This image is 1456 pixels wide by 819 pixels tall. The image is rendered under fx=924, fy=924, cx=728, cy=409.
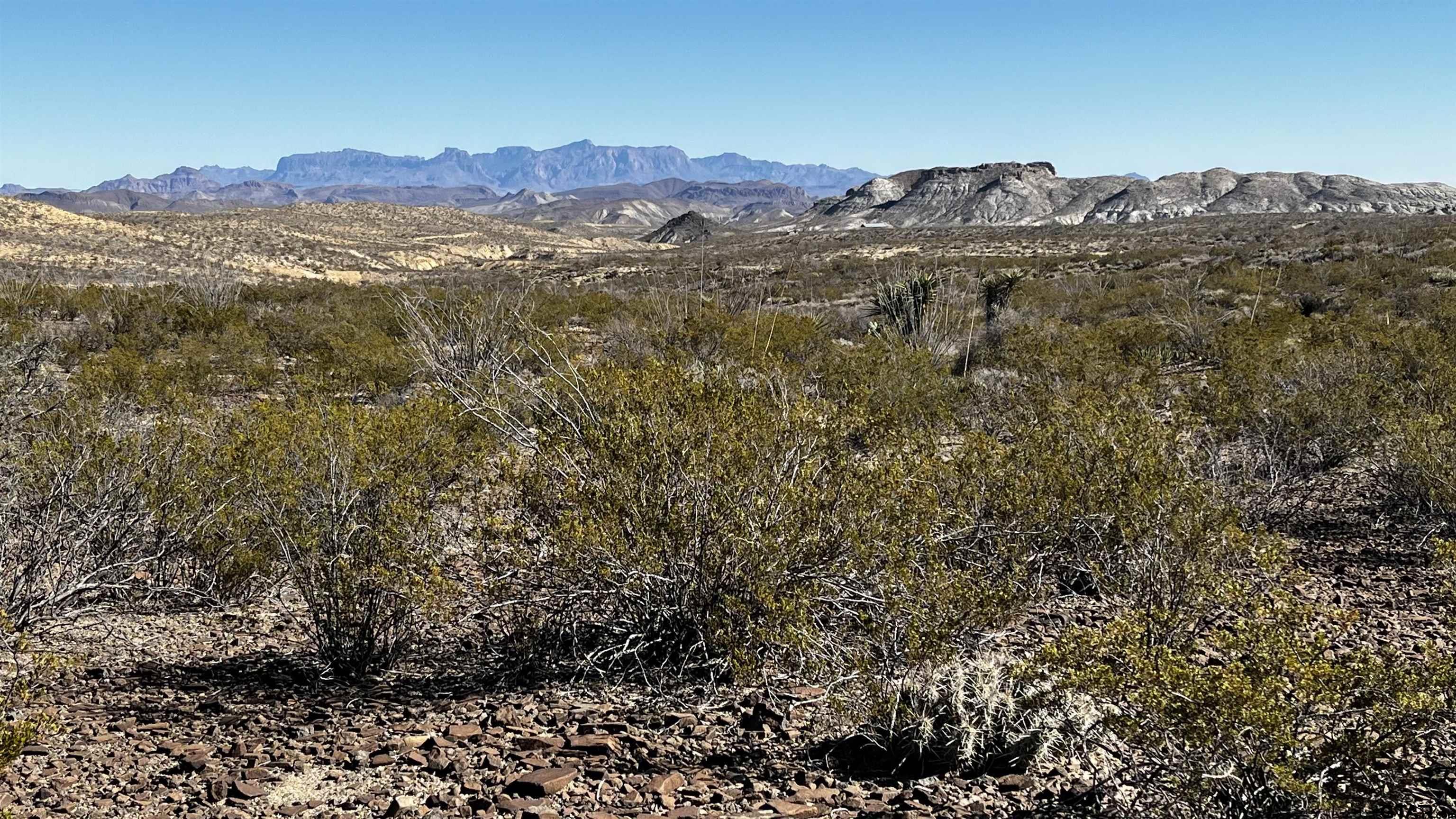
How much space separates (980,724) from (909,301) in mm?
12912

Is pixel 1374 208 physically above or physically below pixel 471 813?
above

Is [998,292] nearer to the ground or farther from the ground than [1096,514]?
farther from the ground

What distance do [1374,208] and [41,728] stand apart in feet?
373

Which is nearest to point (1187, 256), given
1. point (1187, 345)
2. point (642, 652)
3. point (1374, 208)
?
point (1187, 345)

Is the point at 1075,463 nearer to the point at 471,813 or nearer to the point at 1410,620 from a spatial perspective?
the point at 1410,620

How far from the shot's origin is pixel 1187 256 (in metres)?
36.8

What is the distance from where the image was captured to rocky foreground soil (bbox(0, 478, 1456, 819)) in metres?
3.39

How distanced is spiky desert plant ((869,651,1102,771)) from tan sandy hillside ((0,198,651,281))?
38.7 m

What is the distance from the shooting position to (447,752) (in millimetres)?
3799

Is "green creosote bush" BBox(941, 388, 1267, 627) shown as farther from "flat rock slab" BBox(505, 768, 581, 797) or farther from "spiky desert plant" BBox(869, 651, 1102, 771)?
"flat rock slab" BBox(505, 768, 581, 797)

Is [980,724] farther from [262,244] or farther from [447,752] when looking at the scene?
[262,244]

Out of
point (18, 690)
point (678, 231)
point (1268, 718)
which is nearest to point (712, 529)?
point (1268, 718)

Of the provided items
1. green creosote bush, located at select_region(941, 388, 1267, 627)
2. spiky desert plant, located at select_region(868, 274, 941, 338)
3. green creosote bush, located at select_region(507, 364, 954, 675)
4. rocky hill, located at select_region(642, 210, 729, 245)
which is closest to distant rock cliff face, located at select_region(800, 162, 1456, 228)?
rocky hill, located at select_region(642, 210, 729, 245)

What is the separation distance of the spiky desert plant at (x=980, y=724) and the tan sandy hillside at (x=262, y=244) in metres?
38.7
